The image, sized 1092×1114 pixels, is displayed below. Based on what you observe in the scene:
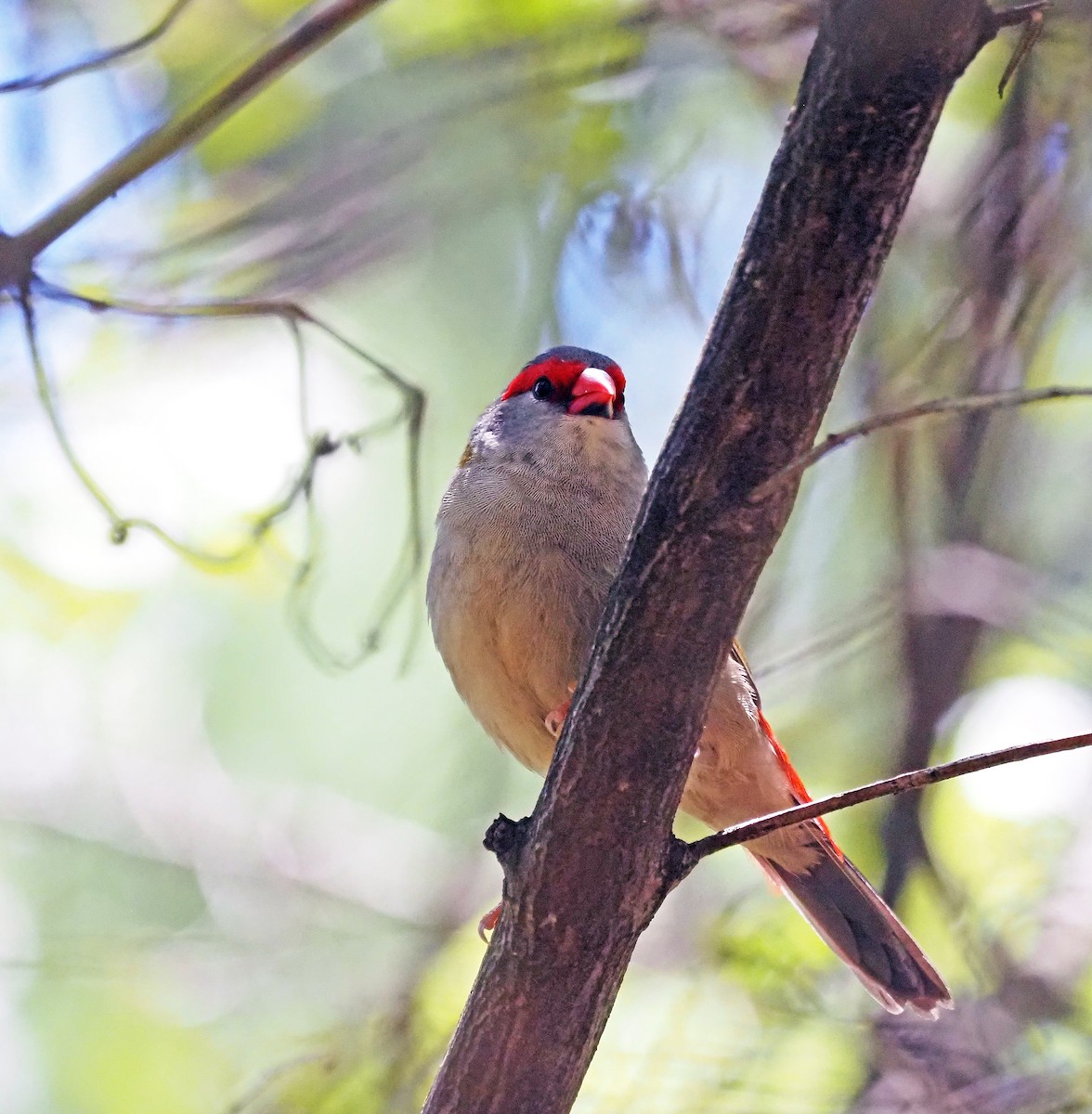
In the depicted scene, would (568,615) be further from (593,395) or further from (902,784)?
(902,784)

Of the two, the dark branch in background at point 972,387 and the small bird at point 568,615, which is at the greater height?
the dark branch in background at point 972,387

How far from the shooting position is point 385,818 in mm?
5504

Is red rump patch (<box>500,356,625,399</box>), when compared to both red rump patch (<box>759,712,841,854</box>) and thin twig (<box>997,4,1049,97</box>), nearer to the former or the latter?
red rump patch (<box>759,712,841,854</box>)

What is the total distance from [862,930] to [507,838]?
1.57 metres

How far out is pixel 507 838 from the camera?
2.22 meters

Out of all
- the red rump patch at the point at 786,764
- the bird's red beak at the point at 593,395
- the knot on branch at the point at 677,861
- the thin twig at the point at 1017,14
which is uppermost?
the bird's red beak at the point at 593,395

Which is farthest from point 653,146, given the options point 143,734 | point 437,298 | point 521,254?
point 143,734

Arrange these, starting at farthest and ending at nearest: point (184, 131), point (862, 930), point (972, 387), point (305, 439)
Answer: point (972, 387), point (862, 930), point (305, 439), point (184, 131)

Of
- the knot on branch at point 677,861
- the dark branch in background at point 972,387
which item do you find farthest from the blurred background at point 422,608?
the knot on branch at point 677,861

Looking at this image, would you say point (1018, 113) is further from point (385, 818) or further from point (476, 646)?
point (385, 818)

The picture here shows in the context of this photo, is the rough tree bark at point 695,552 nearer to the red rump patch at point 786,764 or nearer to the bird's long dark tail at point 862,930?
the red rump patch at point 786,764

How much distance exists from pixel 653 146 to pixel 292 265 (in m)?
1.25

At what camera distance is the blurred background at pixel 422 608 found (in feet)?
12.5

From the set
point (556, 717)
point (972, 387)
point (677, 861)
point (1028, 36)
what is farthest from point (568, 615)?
point (972, 387)
